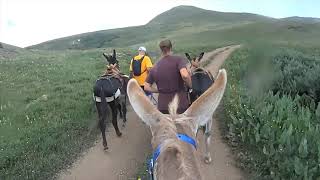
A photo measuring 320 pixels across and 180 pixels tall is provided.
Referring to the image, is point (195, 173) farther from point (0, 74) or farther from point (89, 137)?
point (0, 74)

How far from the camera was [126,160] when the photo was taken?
406 inches

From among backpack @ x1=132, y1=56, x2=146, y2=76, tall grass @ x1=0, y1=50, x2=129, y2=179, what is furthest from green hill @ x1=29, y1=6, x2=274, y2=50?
backpack @ x1=132, y1=56, x2=146, y2=76

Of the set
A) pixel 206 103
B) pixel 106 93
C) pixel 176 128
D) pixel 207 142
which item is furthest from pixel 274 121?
pixel 176 128

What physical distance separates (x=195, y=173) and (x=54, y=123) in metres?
10.3

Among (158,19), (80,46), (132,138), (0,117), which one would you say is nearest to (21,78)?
(0,117)

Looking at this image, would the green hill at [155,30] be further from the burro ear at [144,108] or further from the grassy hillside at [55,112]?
the burro ear at [144,108]

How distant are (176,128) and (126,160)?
7690mm

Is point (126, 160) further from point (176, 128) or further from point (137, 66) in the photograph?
point (176, 128)

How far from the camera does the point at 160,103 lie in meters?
6.77

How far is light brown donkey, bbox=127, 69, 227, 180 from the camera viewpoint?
246 centimetres

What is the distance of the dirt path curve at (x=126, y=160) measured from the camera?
942 centimetres

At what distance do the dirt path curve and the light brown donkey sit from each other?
18.3ft

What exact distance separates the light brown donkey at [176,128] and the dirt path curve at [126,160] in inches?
219

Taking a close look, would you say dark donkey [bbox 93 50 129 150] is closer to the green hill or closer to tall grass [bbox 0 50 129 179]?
tall grass [bbox 0 50 129 179]
